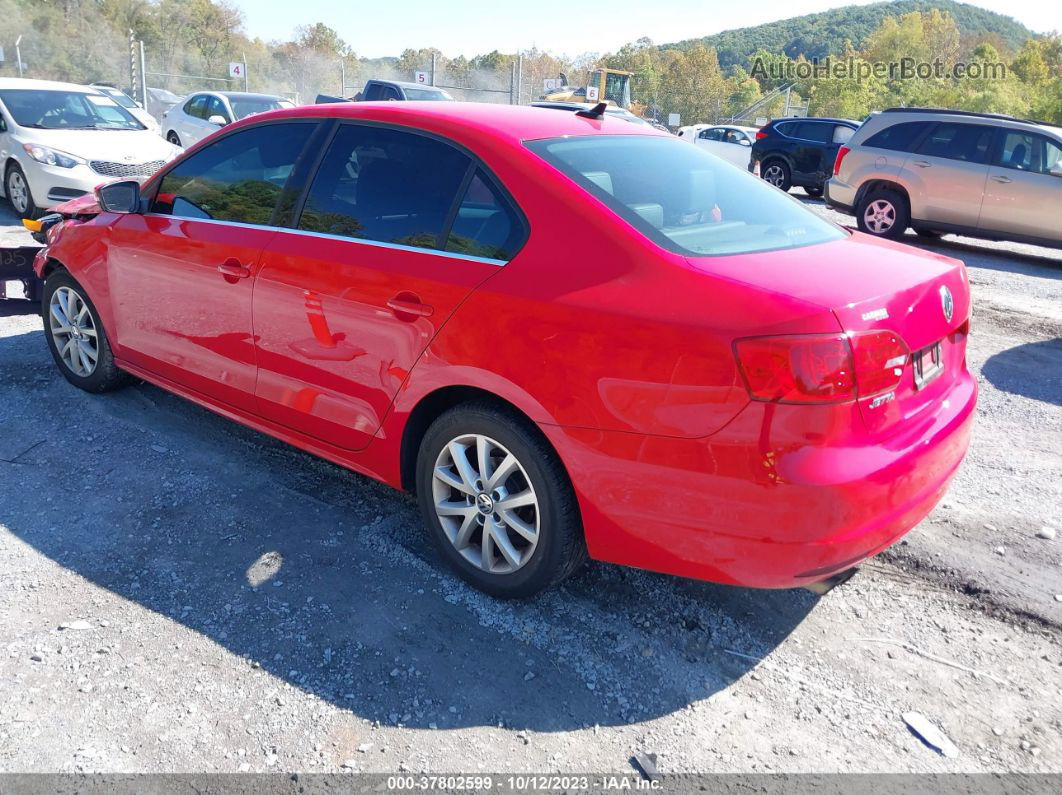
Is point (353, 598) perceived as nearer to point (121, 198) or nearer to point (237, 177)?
point (237, 177)

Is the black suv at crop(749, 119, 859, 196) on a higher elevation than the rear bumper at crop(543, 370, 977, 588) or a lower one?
higher

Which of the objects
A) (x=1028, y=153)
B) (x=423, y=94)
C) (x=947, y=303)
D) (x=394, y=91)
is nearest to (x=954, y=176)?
(x=1028, y=153)

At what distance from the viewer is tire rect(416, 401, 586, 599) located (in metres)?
2.94

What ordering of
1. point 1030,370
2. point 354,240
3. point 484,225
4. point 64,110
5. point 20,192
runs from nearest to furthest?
point 484,225 → point 354,240 → point 1030,370 → point 20,192 → point 64,110

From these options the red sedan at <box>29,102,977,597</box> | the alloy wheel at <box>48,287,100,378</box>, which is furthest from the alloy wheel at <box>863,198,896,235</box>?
the alloy wheel at <box>48,287,100,378</box>

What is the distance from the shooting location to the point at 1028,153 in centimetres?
1119

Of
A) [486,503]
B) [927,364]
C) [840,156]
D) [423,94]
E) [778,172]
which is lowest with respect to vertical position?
[486,503]

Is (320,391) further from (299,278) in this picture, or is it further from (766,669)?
(766,669)

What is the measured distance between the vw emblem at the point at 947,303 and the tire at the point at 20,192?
34.4 feet

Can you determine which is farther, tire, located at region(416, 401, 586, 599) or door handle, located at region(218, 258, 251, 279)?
door handle, located at region(218, 258, 251, 279)

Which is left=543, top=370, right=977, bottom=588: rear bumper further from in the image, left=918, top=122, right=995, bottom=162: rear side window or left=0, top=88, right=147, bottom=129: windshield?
left=0, top=88, right=147, bottom=129: windshield

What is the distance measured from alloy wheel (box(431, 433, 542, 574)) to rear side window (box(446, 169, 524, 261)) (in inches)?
26.4

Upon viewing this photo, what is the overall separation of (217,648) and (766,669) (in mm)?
1881

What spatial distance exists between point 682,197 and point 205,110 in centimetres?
1651
